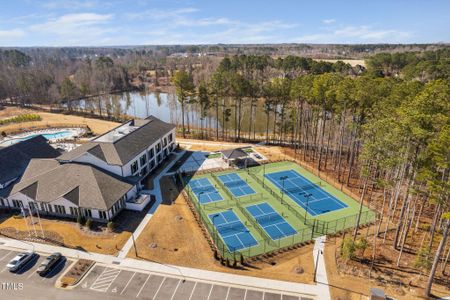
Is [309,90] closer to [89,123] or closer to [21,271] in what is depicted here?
[21,271]

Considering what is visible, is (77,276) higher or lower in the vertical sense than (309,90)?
lower

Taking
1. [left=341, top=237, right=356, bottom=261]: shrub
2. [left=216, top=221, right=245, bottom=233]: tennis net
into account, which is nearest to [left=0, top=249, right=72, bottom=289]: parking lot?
[left=216, top=221, right=245, bottom=233]: tennis net

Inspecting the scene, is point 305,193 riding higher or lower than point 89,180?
lower

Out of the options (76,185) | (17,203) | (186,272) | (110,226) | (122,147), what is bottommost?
(186,272)

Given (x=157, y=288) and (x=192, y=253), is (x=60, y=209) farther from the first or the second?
(x=157, y=288)

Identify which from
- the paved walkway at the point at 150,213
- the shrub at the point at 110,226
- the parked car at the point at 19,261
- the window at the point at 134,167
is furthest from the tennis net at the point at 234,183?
the parked car at the point at 19,261

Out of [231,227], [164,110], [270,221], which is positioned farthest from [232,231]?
[164,110]

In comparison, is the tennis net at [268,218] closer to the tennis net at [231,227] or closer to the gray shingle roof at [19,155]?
the tennis net at [231,227]

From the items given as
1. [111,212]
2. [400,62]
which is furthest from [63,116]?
[400,62]
